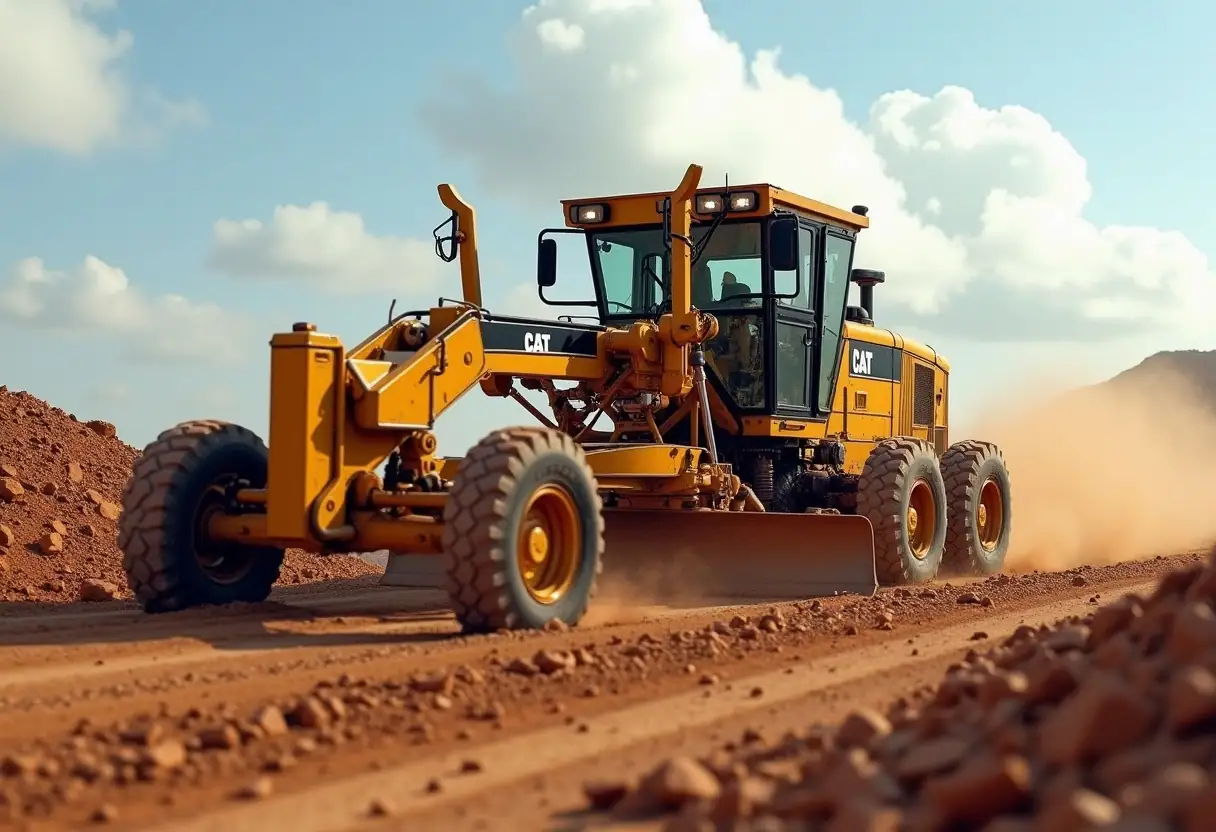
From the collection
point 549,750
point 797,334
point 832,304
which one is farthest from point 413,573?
point 549,750

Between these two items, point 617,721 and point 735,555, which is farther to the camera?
point 735,555

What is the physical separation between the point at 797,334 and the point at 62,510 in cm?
719

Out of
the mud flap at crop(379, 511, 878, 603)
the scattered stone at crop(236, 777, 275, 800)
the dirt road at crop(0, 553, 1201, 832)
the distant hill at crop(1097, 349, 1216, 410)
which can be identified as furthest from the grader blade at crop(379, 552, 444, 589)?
the distant hill at crop(1097, 349, 1216, 410)

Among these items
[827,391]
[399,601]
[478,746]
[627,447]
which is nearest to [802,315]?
[827,391]

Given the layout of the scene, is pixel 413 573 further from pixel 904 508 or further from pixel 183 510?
pixel 904 508

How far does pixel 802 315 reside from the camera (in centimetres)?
1183

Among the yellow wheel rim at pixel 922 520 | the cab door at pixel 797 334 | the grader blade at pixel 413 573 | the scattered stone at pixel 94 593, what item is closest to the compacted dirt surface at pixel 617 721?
the scattered stone at pixel 94 593

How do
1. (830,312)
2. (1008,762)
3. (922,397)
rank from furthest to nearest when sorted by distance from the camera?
(922,397), (830,312), (1008,762)

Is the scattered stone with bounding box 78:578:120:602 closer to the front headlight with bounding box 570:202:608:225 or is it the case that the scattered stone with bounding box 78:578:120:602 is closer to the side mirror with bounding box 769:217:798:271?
the front headlight with bounding box 570:202:608:225

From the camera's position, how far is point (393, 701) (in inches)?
211

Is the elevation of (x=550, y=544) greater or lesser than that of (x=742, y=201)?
lesser

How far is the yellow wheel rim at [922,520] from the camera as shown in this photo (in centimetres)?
1180

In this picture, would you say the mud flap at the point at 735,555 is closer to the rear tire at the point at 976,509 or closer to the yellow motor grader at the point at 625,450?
the yellow motor grader at the point at 625,450

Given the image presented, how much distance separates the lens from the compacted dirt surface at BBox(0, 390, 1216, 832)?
143 inches
